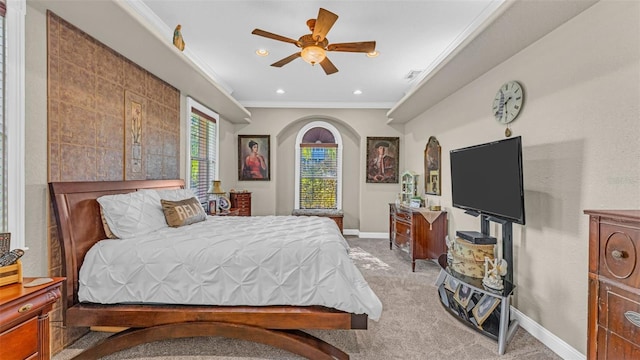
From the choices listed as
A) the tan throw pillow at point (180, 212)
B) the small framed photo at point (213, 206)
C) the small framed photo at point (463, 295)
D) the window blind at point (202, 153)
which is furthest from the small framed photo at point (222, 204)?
the small framed photo at point (463, 295)

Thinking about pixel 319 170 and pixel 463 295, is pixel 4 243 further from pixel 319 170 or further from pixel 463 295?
pixel 319 170

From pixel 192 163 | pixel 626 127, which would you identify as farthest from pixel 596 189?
pixel 192 163

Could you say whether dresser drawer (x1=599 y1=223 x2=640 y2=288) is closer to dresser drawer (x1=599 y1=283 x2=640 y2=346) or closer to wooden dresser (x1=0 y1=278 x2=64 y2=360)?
dresser drawer (x1=599 y1=283 x2=640 y2=346)

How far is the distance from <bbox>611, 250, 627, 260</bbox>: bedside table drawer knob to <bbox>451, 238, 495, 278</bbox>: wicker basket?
118 centimetres

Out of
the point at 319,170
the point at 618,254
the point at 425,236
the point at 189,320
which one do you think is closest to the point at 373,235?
the point at 319,170

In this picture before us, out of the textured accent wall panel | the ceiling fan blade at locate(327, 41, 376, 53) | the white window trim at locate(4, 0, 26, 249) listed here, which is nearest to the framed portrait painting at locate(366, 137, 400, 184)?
the ceiling fan blade at locate(327, 41, 376, 53)

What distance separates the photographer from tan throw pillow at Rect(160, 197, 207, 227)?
2578 mm

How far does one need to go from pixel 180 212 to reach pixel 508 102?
3.32 m

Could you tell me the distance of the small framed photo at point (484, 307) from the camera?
2.27 meters

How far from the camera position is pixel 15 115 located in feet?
5.56

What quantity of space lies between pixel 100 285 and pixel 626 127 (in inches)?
139

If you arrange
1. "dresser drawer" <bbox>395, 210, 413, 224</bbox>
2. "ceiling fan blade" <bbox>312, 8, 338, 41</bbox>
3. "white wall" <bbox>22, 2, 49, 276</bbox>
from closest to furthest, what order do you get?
"white wall" <bbox>22, 2, 49, 276</bbox> < "ceiling fan blade" <bbox>312, 8, 338, 41</bbox> < "dresser drawer" <bbox>395, 210, 413, 224</bbox>

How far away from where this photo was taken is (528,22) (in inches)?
79.1

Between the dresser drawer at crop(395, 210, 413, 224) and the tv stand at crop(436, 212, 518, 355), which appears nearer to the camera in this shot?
the tv stand at crop(436, 212, 518, 355)
